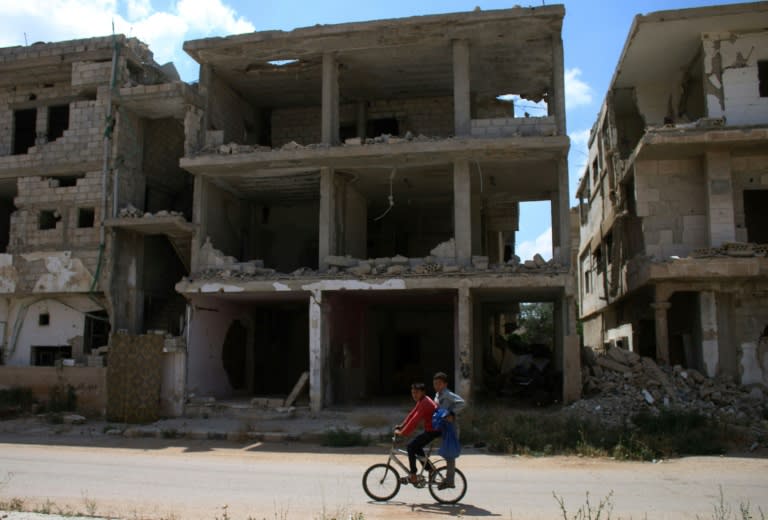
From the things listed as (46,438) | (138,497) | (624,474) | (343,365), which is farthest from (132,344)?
(624,474)

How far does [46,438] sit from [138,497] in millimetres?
8517

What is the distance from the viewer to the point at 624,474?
10.5 meters

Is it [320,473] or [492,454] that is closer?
[320,473]

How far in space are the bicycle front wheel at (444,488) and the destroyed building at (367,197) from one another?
29.8ft

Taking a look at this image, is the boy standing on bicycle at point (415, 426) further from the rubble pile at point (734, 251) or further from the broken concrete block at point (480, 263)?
the rubble pile at point (734, 251)

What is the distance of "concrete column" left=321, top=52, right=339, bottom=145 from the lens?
19.3 metres

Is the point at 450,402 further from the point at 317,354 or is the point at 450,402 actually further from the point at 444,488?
the point at 317,354

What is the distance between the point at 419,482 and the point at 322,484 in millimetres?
2022

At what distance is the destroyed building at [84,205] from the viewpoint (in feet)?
65.8

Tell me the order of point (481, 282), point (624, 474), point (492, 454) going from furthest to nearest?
point (481, 282)
point (492, 454)
point (624, 474)

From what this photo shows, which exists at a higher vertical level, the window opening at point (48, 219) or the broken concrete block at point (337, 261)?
the window opening at point (48, 219)

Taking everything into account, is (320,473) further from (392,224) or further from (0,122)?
(0,122)

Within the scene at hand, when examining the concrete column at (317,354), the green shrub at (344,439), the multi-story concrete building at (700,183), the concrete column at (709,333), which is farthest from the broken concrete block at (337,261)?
the concrete column at (709,333)

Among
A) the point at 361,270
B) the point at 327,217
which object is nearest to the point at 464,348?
the point at 361,270
